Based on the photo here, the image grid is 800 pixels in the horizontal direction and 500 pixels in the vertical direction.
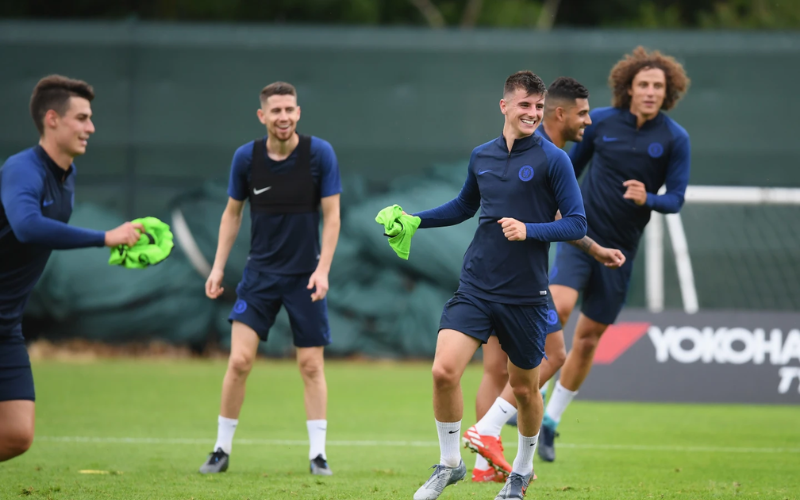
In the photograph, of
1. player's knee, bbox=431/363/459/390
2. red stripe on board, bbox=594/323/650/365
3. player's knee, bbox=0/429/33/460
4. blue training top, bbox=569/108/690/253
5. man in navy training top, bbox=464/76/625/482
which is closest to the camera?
player's knee, bbox=0/429/33/460

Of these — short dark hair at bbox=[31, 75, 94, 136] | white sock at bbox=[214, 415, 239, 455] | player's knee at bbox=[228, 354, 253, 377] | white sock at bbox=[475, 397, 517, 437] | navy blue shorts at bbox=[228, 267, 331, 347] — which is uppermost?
short dark hair at bbox=[31, 75, 94, 136]

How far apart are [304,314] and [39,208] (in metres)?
2.34

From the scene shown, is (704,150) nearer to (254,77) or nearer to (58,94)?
(254,77)

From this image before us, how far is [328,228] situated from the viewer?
691 cm

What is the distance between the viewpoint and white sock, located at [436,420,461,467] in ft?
17.9

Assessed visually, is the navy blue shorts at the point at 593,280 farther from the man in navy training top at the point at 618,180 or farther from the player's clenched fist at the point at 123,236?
the player's clenched fist at the point at 123,236

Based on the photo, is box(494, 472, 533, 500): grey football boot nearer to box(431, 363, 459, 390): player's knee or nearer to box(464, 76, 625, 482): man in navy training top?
box(431, 363, 459, 390): player's knee

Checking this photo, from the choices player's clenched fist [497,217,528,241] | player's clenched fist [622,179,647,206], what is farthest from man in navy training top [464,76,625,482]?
player's clenched fist [497,217,528,241]

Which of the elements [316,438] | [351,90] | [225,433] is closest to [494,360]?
[316,438]

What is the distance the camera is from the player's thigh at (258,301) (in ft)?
22.5

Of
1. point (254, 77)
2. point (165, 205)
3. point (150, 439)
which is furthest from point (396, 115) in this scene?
point (150, 439)

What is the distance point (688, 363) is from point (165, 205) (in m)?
7.61

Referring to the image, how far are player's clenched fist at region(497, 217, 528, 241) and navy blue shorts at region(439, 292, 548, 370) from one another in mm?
463

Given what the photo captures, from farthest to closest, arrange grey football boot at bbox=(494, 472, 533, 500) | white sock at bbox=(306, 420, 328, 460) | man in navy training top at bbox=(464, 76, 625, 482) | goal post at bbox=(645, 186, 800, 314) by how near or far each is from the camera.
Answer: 1. goal post at bbox=(645, 186, 800, 314)
2. white sock at bbox=(306, 420, 328, 460)
3. man in navy training top at bbox=(464, 76, 625, 482)
4. grey football boot at bbox=(494, 472, 533, 500)
